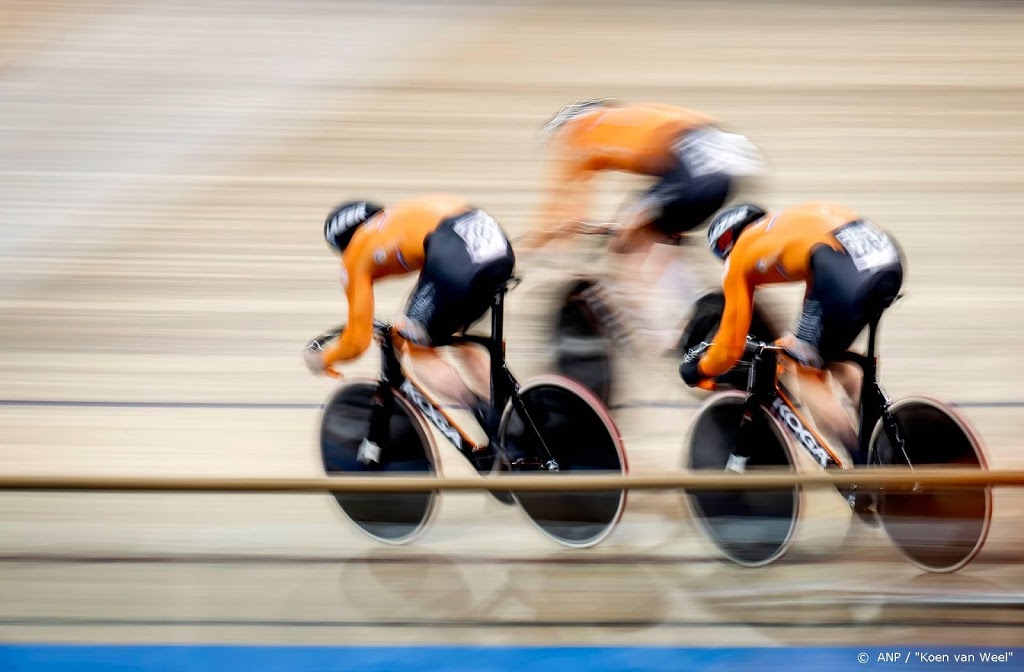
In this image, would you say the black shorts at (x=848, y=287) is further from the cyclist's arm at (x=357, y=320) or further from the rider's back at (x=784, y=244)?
the cyclist's arm at (x=357, y=320)

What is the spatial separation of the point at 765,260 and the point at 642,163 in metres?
0.71

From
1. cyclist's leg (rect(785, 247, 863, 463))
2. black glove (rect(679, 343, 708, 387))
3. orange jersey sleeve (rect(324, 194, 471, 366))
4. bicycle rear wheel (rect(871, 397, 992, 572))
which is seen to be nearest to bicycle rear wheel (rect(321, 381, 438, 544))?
orange jersey sleeve (rect(324, 194, 471, 366))

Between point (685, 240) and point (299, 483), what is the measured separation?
5.56 feet

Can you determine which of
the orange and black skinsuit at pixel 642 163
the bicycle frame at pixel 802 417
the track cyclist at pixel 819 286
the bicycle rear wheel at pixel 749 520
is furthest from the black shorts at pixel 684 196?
the bicycle rear wheel at pixel 749 520

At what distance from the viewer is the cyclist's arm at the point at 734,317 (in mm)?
2809

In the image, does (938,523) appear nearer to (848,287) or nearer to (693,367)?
(848,287)

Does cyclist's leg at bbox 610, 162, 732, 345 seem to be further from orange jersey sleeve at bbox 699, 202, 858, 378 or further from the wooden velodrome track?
orange jersey sleeve at bbox 699, 202, 858, 378

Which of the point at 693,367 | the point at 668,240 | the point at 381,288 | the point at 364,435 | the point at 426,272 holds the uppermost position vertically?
the point at 426,272

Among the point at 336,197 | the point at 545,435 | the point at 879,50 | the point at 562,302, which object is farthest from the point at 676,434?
the point at 879,50

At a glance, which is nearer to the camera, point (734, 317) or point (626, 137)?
point (734, 317)

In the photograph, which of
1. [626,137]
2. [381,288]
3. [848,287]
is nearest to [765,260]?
[848,287]

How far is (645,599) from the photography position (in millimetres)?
2125

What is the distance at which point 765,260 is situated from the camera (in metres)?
2.77

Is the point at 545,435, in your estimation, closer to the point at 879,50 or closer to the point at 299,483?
the point at 299,483
